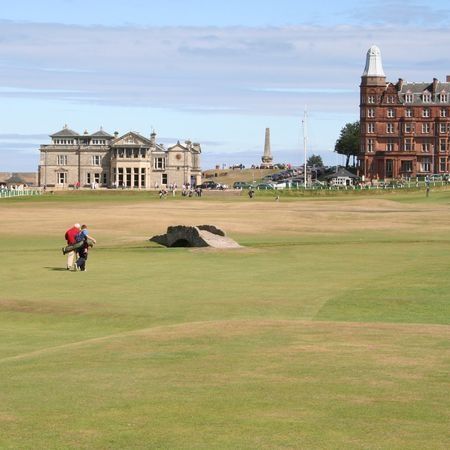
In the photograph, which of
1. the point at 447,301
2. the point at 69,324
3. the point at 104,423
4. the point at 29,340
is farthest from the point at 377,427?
the point at 447,301

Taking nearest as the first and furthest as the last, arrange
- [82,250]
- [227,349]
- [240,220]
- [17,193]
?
[227,349] → [82,250] → [240,220] → [17,193]

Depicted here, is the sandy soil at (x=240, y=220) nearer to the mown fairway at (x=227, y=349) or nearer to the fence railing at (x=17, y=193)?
the mown fairway at (x=227, y=349)

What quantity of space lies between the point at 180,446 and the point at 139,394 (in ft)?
12.7

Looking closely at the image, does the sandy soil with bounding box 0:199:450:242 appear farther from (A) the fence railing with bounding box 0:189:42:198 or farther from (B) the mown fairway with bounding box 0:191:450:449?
(A) the fence railing with bounding box 0:189:42:198

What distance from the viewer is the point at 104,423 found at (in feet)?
60.2

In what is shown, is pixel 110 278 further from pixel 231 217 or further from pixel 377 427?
pixel 231 217

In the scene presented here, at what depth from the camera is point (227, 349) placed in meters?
25.7

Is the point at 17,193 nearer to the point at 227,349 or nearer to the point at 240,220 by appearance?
the point at 240,220

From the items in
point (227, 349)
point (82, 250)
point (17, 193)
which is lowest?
point (227, 349)

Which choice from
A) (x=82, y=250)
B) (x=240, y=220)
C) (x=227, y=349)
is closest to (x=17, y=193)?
(x=240, y=220)

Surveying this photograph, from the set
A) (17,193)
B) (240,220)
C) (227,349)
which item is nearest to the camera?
(227,349)

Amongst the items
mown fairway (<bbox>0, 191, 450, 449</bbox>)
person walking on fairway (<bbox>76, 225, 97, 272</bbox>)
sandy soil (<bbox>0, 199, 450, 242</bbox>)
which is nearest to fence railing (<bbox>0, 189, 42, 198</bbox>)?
sandy soil (<bbox>0, 199, 450, 242</bbox>)

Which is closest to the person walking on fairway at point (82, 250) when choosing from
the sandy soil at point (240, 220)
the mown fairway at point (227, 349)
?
the mown fairway at point (227, 349)

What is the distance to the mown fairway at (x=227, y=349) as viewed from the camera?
18.0 m
